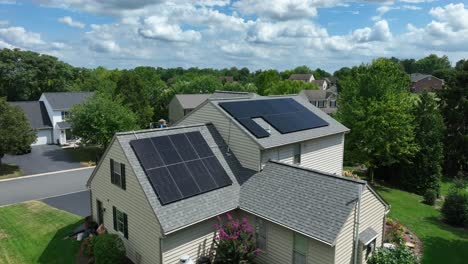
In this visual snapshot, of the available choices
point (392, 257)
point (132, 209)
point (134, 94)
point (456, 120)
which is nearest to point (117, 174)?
point (132, 209)

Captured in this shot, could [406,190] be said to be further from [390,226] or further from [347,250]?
[347,250]

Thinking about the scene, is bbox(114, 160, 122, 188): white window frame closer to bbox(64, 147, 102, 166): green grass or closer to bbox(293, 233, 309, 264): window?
bbox(293, 233, 309, 264): window

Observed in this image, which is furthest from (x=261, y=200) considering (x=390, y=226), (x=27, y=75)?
(x=27, y=75)

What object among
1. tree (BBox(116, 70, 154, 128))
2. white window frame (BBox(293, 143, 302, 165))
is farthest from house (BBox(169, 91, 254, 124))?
white window frame (BBox(293, 143, 302, 165))

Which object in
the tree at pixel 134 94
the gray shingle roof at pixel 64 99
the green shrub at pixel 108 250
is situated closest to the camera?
the green shrub at pixel 108 250

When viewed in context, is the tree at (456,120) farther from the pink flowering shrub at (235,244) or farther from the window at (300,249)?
the pink flowering shrub at (235,244)

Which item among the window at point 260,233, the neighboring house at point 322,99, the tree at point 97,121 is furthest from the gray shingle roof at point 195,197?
the neighboring house at point 322,99
